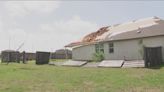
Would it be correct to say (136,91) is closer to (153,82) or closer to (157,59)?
(153,82)

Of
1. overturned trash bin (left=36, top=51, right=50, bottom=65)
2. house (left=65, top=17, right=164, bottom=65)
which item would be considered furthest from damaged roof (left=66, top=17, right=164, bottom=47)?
overturned trash bin (left=36, top=51, right=50, bottom=65)

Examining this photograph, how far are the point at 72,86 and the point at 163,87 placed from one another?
13.6 ft

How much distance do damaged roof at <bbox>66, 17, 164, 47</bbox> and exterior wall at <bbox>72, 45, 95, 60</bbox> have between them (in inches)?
24.6

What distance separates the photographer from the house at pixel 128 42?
85.9 ft

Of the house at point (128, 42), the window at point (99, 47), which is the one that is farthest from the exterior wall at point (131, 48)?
the window at point (99, 47)

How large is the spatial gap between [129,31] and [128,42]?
65.6 inches

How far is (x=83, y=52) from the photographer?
3559cm

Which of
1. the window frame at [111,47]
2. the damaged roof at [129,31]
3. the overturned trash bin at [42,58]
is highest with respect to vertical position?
the damaged roof at [129,31]

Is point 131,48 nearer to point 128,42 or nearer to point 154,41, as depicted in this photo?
point 128,42

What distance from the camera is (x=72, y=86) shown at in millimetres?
13320

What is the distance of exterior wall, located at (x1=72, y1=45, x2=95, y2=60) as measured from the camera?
34.5 m

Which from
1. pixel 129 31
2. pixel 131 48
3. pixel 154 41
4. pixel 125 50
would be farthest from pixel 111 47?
pixel 154 41

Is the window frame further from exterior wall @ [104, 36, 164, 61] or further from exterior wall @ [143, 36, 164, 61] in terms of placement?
exterior wall @ [143, 36, 164, 61]

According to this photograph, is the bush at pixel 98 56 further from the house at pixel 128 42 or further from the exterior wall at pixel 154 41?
the exterior wall at pixel 154 41
